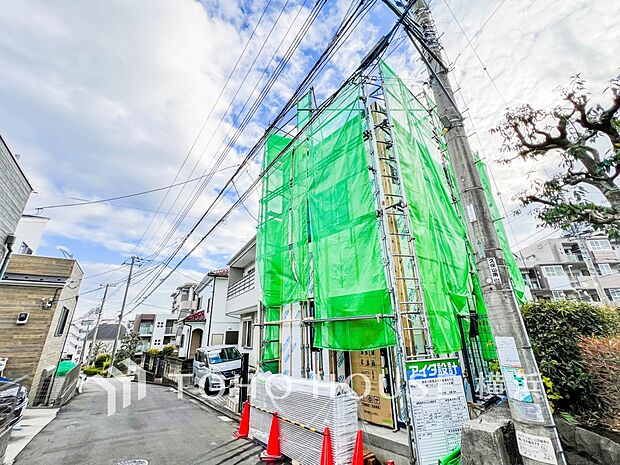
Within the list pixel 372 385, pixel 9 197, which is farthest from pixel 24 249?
pixel 372 385

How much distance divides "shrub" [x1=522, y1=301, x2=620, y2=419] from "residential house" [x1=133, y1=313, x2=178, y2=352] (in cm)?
4089

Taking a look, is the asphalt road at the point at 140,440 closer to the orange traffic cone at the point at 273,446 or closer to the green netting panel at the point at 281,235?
the orange traffic cone at the point at 273,446

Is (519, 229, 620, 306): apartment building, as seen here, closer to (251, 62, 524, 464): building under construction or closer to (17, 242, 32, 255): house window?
(251, 62, 524, 464): building under construction

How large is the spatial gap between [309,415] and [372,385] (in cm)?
196

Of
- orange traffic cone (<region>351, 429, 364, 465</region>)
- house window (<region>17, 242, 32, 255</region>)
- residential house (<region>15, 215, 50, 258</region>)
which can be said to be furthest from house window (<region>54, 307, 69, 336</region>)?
orange traffic cone (<region>351, 429, 364, 465</region>)

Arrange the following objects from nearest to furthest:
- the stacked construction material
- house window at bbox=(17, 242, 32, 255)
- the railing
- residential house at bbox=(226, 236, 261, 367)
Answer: the stacked construction material → residential house at bbox=(226, 236, 261, 367) → the railing → house window at bbox=(17, 242, 32, 255)

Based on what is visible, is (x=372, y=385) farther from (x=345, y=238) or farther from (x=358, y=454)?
(x=345, y=238)

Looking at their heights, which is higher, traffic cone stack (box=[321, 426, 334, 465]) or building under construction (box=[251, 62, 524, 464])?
building under construction (box=[251, 62, 524, 464])

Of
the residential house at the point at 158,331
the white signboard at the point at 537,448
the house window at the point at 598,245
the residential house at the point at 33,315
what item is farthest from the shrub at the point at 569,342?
the residential house at the point at 158,331

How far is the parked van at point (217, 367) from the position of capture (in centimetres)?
1203

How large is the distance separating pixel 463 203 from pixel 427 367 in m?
2.44

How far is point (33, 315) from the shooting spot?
10828 mm

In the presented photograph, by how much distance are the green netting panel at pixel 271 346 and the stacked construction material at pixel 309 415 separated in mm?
2121

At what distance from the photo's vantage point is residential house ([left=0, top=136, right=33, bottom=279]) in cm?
641
